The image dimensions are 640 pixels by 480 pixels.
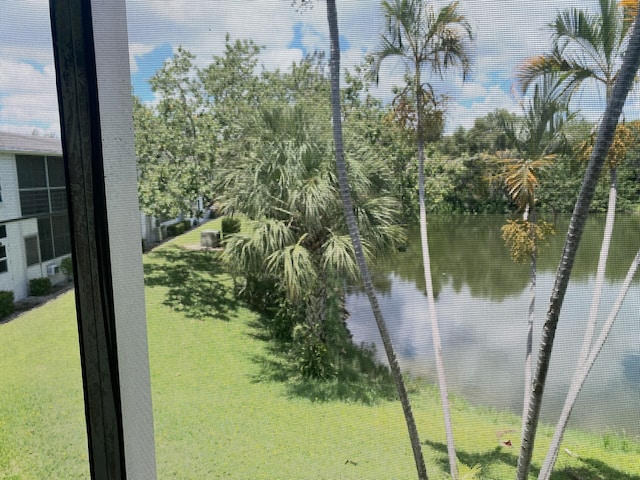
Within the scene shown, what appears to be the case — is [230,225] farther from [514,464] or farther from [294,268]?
[514,464]

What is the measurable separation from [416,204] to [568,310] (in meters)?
0.42

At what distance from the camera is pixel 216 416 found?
135 cm

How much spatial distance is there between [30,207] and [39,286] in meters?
0.14

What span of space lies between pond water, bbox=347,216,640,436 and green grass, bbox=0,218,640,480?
8cm

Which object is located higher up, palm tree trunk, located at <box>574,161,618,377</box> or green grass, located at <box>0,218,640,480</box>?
palm tree trunk, located at <box>574,161,618,377</box>

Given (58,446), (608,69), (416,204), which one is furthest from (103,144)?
(608,69)

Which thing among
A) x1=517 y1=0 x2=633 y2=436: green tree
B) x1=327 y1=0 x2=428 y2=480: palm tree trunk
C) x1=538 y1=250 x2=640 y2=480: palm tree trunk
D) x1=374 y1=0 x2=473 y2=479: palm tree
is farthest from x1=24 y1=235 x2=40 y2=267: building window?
x1=538 y1=250 x2=640 y2=480: palm tree trunk

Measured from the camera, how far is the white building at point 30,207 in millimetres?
733

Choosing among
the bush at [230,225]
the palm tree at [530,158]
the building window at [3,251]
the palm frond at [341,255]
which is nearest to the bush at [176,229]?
the bush at [230,225]

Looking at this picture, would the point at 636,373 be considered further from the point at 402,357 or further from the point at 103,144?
the point at 103,144

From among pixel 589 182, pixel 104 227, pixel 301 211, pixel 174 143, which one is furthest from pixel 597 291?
pixel 174 143

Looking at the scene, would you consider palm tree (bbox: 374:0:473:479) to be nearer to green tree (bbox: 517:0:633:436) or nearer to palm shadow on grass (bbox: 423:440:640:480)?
green tree (bbox: 517:0:633:436)

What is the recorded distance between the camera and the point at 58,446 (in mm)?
875

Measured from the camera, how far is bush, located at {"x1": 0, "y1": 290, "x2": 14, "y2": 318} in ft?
2.45
